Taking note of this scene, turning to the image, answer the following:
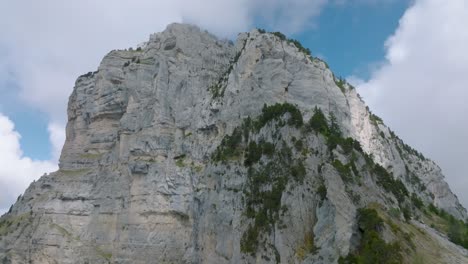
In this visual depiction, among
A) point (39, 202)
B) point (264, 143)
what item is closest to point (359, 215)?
point (264, 143)

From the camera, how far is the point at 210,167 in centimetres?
9606

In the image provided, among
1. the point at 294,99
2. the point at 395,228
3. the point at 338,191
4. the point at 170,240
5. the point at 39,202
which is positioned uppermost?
the point at 294,99

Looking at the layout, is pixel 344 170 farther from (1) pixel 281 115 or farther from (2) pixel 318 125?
(1) pixel 281 115

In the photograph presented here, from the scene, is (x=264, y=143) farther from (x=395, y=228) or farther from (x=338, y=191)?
(x=395, y=228)

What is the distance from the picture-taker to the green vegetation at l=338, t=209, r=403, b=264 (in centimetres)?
5584

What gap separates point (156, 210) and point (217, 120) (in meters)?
24.1

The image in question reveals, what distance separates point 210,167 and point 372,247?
4395cm

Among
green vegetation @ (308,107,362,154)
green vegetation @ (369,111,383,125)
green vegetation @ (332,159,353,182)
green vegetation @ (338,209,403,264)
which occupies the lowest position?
green vegetation @ (338,209,403,264)

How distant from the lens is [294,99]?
107375mm

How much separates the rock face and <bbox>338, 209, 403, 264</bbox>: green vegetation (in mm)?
1481

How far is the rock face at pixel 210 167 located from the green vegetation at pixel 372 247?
148 centimetres

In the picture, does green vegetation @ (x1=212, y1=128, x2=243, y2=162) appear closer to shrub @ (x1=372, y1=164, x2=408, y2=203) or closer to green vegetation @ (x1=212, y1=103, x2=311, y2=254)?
green vegetation @ (x1=212, y1=103, x2=311, y2=254)

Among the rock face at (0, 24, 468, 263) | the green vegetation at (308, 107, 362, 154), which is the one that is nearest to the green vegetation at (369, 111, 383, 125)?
the rock face at (0, 24, 468, 263)

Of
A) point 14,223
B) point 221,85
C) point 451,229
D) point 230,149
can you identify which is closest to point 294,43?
point 221,85
